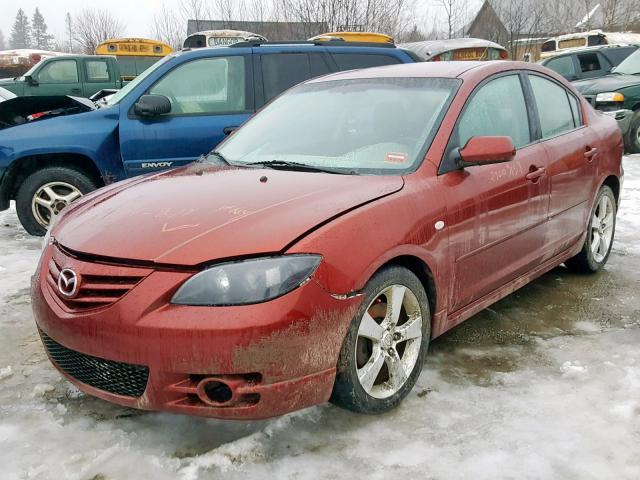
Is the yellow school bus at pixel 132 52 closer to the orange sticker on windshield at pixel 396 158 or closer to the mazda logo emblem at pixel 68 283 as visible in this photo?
the orange sticker on windshield at pixel 396 158

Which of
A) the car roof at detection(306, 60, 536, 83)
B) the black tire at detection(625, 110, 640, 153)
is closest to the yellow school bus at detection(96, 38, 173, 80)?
Answer: the black tire at detection(625, 110, 640, 153)

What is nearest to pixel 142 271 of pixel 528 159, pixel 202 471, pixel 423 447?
pixel 202 471

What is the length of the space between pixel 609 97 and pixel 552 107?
22.4 feet

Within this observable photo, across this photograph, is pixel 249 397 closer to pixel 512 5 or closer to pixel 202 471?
pixel 202 471

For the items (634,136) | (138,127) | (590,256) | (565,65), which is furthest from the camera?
(565,65)

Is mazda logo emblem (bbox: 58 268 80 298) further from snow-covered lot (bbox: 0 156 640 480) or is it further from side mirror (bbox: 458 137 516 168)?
side mirror (bbox: 458 137 516 168)

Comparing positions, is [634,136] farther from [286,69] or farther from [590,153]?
[590,153]

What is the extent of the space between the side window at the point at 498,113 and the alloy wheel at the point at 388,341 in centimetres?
96

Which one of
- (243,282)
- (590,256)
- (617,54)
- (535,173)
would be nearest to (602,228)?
(590,256)

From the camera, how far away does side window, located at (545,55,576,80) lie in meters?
12.8

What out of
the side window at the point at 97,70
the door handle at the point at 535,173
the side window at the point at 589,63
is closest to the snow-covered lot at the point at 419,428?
the door handle at the point at 535,173

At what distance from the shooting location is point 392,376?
2.71 meters

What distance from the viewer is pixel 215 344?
215 cm

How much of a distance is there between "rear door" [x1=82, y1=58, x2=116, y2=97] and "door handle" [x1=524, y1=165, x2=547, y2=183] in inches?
558
